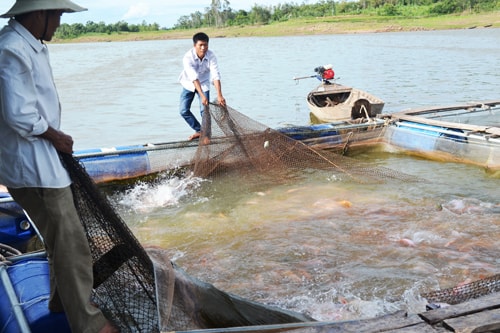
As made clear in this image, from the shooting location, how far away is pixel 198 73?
25.4 feet

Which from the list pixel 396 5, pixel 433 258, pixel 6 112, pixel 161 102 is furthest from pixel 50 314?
pixel 396 5

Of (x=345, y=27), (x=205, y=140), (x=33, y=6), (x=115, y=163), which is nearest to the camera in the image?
(x=33, y=6)

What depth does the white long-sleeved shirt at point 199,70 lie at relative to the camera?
7547 millimetres

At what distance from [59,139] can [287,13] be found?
7112 centimetres

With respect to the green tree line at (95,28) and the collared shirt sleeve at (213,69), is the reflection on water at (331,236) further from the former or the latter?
the green tree line at (95,28)

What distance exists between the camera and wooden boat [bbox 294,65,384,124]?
10680 millimetres

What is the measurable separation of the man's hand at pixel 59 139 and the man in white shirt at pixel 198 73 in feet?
15.2

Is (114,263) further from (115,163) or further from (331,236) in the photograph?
(115,163)

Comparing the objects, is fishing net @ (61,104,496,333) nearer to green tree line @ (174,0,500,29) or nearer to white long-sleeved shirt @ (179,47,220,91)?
white long-sleeved shirt @ (179,47,220,91)

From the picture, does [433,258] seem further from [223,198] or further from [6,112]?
[6,112]

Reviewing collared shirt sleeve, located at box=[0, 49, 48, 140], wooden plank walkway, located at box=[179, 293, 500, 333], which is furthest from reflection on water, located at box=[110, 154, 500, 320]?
collared shirt sleeve, located at box=[0, 49, 48, 140]

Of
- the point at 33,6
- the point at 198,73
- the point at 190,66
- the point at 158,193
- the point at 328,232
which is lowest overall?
the point at 328,232

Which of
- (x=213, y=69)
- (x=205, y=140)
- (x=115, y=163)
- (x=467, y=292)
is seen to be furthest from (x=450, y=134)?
(x=467, y=292)

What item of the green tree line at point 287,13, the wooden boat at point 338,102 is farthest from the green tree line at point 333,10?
the wooden boat at point 338,102
